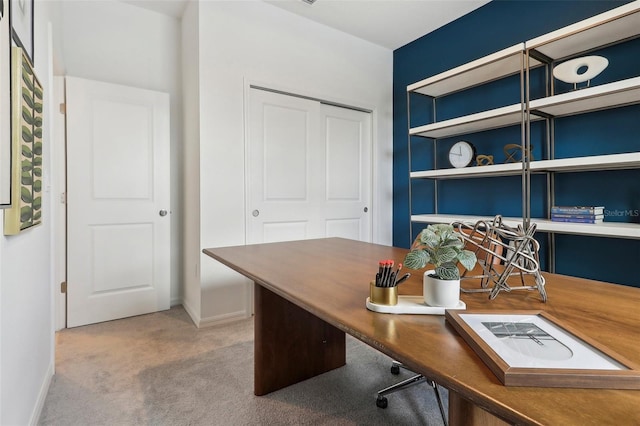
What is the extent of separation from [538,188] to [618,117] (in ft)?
2.19

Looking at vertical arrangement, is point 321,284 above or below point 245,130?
below

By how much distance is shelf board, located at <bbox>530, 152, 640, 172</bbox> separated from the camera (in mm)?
1909

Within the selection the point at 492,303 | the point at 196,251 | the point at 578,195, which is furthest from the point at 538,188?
the point at 196,251

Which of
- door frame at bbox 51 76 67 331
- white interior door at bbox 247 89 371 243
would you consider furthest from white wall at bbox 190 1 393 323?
door frame at bbox 51 76 67 331

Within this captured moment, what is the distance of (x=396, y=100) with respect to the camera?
389 cm

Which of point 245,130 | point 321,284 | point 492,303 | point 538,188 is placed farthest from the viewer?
point 245,130

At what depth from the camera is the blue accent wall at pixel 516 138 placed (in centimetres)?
227

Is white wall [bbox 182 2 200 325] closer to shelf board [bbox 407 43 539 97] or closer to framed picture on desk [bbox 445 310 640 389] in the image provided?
shelf board [bbox 407 43 539 97]

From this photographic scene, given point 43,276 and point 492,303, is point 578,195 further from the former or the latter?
point 43,276

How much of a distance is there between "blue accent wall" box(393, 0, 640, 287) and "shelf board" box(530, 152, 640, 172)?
0.65 ft

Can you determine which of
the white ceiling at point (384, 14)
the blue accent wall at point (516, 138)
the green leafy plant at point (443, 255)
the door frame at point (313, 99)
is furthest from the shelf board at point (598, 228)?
the white ceiling at point (384, 14)

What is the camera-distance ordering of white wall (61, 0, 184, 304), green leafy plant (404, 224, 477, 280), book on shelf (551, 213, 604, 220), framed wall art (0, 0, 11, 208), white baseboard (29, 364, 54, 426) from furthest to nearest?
white wall (61, 0, 184, 304) < book on shelf (551, 213, 604, 220) < white baseboard (29, 364, 54, 426) < framed wall art (0, 0, 11, 208) < green leafy plant (404, 224, 477, 280)

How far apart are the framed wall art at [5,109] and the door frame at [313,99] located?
187cm

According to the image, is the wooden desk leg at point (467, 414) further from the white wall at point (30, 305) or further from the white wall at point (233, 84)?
the white wall at point (233, 84)
